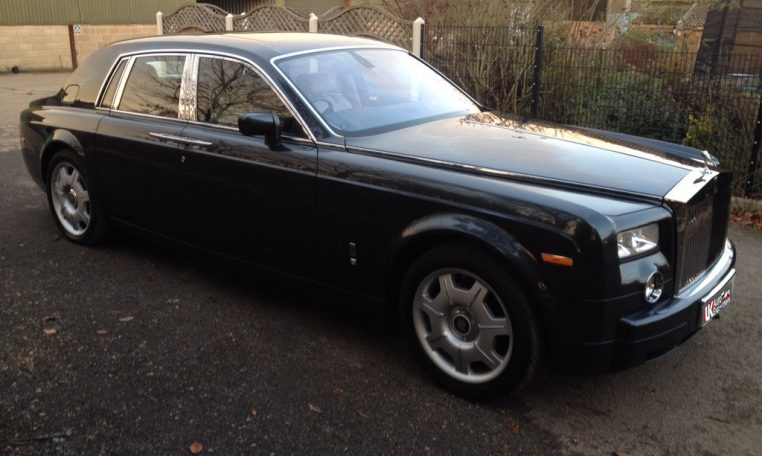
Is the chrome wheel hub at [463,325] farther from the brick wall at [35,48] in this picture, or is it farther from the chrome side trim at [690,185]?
the brick wall at [35,48]

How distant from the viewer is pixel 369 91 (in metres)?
4.32

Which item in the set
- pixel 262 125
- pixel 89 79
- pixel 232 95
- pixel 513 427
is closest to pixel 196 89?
pixel 232 95

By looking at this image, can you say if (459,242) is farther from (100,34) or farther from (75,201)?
(100,34)

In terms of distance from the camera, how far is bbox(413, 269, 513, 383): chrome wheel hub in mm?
3240

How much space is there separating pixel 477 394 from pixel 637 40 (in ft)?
29.8

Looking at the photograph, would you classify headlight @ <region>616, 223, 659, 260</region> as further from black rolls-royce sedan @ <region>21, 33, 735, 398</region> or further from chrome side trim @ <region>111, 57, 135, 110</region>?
chrome side trim @ <region>111, 57, 135, 110</region>

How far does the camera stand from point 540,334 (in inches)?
122

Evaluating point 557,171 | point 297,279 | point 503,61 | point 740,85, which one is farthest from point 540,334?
point 503,61

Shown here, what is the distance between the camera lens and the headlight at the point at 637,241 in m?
2.95

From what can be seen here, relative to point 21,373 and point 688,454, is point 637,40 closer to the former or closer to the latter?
point 688,454

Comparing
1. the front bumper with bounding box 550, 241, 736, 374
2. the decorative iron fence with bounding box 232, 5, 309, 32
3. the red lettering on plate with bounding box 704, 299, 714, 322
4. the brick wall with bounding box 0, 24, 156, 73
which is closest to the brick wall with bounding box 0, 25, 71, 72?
the brick wall with bounding box 0, 24, 156, 73

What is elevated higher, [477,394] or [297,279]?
[297,279]

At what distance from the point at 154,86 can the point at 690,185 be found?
3.57 m

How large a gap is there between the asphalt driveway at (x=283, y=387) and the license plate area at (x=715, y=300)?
1.43ft
